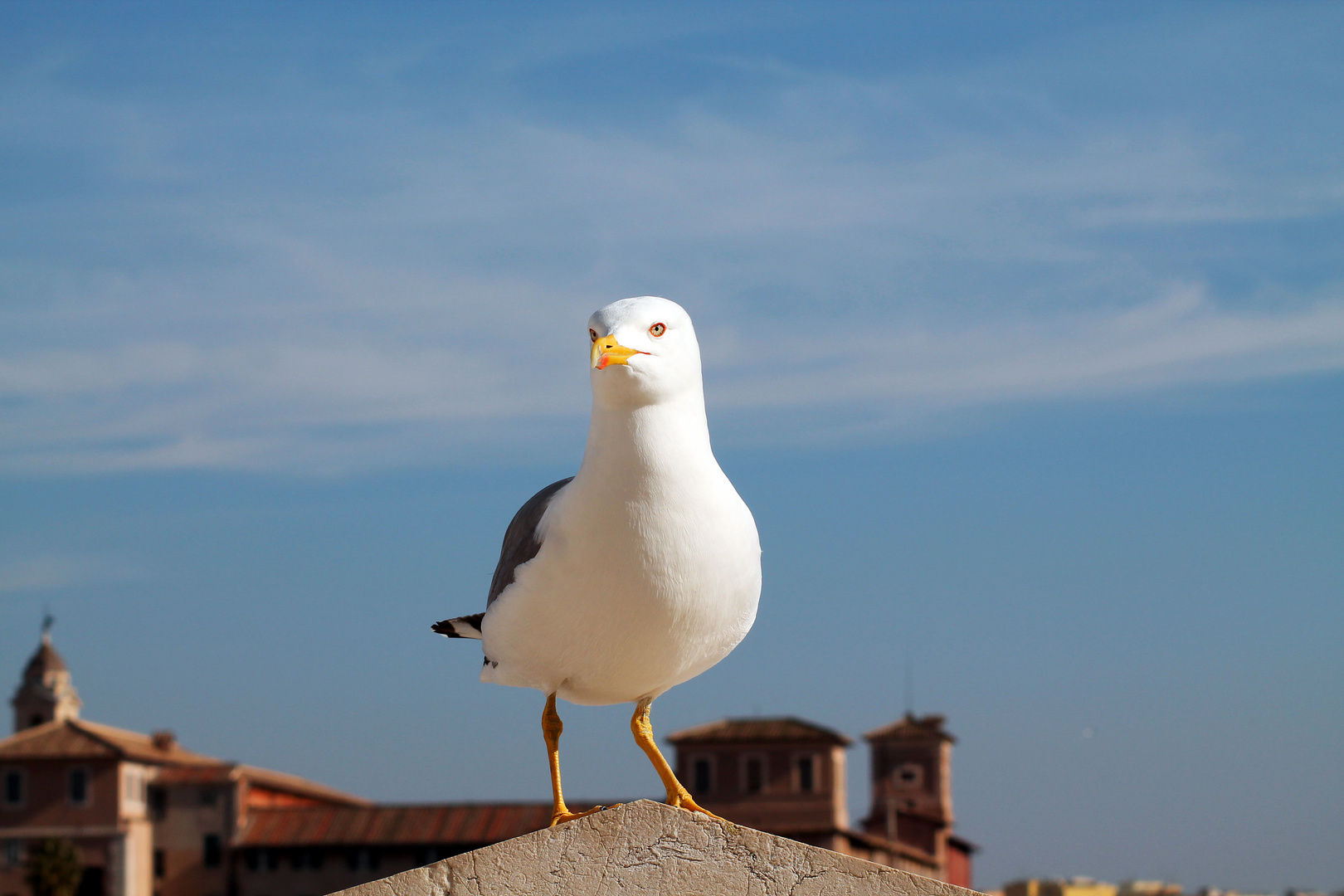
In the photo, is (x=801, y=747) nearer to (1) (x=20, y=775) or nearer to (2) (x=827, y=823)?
(2) (x=827, y=823)

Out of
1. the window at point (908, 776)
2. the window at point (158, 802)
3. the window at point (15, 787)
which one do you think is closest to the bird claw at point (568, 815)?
the window at point (158, 802)

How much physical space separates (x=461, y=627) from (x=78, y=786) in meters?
52.7

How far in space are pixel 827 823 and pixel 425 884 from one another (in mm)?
50036

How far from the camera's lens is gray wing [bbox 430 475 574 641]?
16.8 feet

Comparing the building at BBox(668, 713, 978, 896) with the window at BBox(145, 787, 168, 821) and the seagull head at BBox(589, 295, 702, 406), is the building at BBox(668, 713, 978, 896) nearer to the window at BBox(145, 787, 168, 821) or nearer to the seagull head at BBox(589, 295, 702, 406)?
the window at BBox(145, 787, 168, 821)

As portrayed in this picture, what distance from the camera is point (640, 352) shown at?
4590 millimetres

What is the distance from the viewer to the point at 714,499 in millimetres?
4812

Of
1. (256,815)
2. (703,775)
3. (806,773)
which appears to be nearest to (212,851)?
(256,815)

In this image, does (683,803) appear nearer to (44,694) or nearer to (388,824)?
(388,824)

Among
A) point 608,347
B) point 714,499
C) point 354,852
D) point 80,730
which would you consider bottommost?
point 354,852

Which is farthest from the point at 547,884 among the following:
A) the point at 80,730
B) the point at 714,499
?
the point at 80,730

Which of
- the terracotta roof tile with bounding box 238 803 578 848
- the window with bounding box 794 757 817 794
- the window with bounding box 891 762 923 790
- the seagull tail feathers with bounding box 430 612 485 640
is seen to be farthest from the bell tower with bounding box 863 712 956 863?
the seagull tail feathers with bounding box 430 612 485 640

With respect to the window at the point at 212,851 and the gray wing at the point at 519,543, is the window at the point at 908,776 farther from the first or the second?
the gray wing at the point at 519,543

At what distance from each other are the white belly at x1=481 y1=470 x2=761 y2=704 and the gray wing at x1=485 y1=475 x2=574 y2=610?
9 cm
